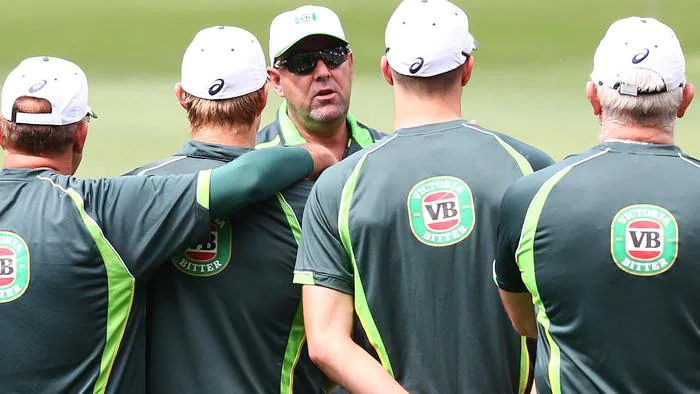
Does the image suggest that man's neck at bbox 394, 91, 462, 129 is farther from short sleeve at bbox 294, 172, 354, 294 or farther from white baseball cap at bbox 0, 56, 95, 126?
white baseball cap at bbox 0, 56, 95, 126

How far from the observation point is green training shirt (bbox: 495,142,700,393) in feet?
8.16

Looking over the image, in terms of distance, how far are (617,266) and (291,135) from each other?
5.84ft

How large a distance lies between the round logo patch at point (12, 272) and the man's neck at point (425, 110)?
35.8 inches

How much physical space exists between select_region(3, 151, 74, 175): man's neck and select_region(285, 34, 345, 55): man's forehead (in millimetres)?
1217

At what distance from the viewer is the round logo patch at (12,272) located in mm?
2752

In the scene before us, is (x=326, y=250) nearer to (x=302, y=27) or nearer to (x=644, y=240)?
(x=644, y=240)

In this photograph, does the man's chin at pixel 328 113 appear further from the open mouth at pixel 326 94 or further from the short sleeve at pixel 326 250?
the short sleeve at pixel 326 250

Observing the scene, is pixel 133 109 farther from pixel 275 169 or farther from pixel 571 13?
pixel 275 169

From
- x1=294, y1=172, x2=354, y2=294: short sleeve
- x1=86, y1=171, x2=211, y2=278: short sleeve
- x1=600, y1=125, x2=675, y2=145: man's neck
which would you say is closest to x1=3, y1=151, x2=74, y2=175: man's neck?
x1=86, y1=171, x2=211, y2=278: short sleeve

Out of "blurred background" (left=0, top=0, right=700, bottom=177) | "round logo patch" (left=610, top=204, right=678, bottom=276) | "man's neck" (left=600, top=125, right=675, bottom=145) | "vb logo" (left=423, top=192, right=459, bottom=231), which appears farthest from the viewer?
"blurred background" (left=0, top=0, right=700, bottom=177)

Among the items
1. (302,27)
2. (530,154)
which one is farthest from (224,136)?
(302,27)

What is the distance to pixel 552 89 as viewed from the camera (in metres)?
6.42

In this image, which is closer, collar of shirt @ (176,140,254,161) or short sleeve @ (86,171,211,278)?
short sleeve @ (86,171,211,278)

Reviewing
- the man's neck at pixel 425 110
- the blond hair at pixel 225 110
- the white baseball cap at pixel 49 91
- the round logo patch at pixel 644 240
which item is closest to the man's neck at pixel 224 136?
the blond hair at pixel 225 110
